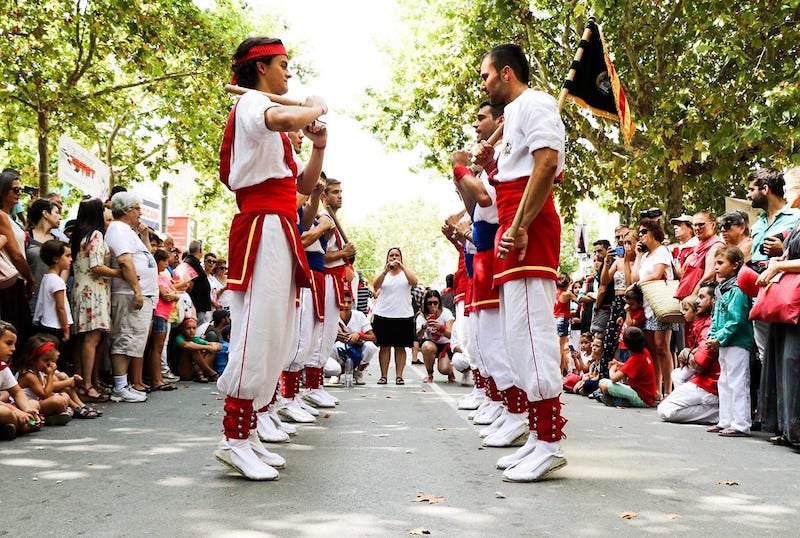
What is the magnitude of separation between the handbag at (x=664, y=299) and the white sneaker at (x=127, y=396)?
609 cm

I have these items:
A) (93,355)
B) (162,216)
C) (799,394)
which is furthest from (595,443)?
(162,216)

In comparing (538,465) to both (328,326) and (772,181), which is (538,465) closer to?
(328,326)

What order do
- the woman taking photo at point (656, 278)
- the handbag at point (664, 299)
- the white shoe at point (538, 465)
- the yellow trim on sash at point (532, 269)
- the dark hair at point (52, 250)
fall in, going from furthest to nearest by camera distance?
the woman taking photo at point (656, 278)
the handbag at point (664, 299)
the dark hair at point (52, 250)
the yellow trim on sash at point (532, 269)
the white shoe at point (538, 465)

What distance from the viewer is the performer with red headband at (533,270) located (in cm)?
541

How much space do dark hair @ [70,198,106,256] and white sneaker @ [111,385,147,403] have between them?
1.64m

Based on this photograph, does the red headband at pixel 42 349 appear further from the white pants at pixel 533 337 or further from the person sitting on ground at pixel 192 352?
the person sitting on ground at pixel 192 352

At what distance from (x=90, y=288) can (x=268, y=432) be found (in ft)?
12.3

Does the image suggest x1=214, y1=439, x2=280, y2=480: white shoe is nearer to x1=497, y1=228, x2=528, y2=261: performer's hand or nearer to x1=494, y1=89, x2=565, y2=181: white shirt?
x1=497, y1=228, x2=528, y2=261: performer's hand

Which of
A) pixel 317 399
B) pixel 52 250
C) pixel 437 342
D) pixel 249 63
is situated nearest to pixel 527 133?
pixel 249 63

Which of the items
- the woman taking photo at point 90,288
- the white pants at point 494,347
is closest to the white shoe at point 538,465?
the white pants at point 494,347

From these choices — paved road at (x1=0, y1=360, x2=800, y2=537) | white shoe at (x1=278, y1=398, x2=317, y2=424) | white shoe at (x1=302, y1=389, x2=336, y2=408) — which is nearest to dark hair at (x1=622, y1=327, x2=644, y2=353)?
paved road at (x1=0, y1=360, x2=800, y2=537)

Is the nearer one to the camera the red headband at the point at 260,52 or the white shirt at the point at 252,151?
the white shirt at the point at 252,151

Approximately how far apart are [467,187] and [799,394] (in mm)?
3200

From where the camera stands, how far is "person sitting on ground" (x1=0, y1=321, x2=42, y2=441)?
6918mm
